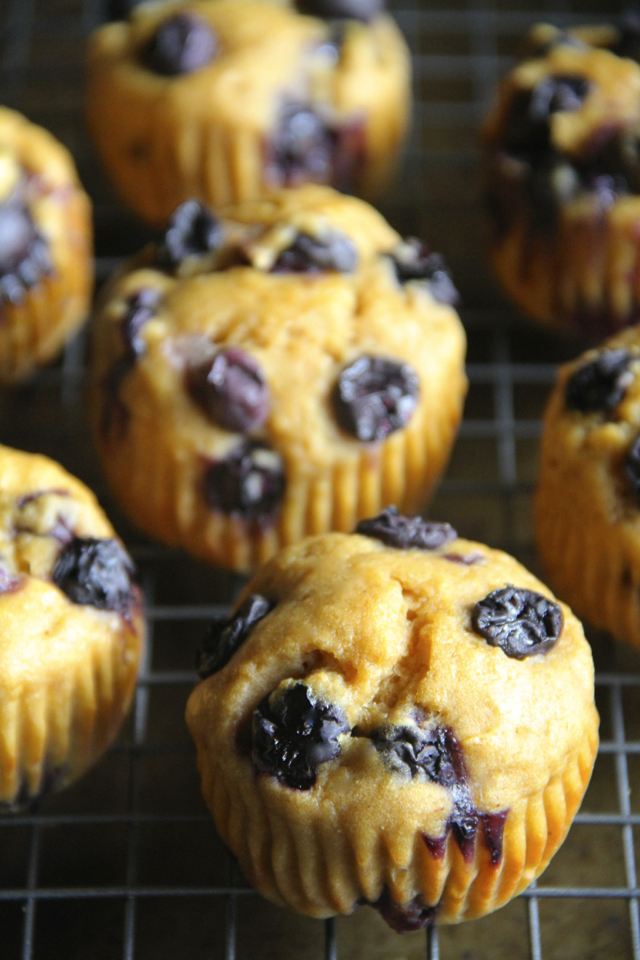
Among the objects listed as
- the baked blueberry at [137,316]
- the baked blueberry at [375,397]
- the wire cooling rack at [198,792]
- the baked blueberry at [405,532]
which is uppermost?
the baked blueberry at [137,316]

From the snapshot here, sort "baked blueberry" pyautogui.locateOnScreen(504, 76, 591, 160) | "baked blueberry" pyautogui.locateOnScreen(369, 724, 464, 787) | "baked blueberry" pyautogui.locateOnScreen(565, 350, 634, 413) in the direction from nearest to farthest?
1. "baked blueberry" pyautogui.locateOnScreen(369, 724, 464, 787)
2. "baked blueberry" pyautogui.locateOnScreen(565, 350, 634, 413)
3. "baked blueberry" pyautogui.locateOnScreen(504, 76, 591, 160)

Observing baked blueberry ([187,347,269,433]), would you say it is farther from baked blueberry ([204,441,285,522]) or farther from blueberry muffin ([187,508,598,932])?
blueberry muffin ([187,508,598,932])

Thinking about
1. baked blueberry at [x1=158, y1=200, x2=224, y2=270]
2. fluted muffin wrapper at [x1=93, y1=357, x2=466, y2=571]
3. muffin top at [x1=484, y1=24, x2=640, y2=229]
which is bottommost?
fluted muffin wrapper at [x1=93, y1=357, x2=466, y2=571]

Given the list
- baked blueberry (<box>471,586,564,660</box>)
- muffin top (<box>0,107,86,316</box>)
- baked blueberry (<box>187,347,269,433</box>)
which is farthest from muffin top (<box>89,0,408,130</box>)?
baked blueberry (<box>471,586,564,660</box>)

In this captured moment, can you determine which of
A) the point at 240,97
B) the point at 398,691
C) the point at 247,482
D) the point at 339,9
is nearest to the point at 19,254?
the point at 240,97

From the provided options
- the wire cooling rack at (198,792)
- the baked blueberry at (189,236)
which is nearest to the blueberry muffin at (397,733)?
the wire cooling rack at (198,792)

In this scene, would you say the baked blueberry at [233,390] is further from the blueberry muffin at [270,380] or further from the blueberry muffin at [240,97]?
the blueberry muffin at [240,97]

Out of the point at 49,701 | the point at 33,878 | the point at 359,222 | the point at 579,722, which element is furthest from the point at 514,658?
the point at 359,222

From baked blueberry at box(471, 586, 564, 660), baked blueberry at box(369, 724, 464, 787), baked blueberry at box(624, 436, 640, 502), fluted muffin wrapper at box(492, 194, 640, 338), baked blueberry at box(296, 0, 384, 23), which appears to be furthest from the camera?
baked blueberry at box(296, 0, 384, 23)
